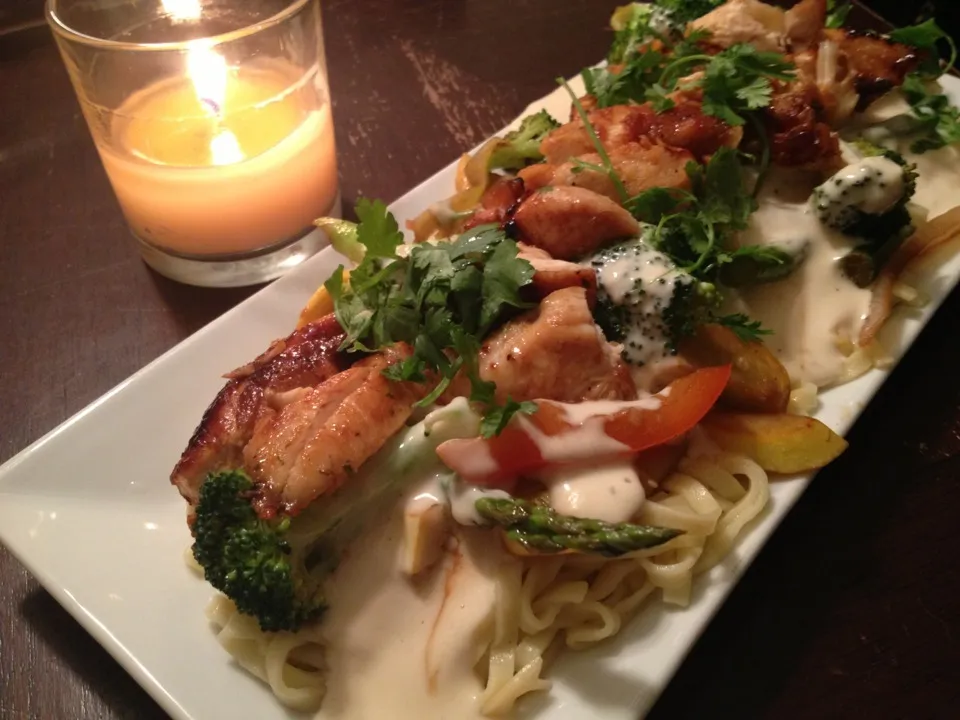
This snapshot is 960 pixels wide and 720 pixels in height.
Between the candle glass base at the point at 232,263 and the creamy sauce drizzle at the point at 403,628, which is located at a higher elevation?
the candle glass base at the point at 232,263

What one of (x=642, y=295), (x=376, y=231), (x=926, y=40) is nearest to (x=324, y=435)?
(x=376, y=231)

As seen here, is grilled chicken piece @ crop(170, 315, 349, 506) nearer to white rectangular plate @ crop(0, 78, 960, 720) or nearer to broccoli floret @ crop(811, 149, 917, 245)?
white rectangular plate @ crop(0, 78, 960, 720)

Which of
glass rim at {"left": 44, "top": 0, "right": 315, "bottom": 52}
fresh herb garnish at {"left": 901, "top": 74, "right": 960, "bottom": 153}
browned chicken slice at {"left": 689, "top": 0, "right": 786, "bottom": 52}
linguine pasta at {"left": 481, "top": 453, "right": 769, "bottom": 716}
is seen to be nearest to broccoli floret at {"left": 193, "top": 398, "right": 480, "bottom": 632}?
linguine pasta at {"left": 481, "top": 453, "right": 769, "bottom": 716}

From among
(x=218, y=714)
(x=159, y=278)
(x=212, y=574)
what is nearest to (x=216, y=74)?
(x=159, y=278)

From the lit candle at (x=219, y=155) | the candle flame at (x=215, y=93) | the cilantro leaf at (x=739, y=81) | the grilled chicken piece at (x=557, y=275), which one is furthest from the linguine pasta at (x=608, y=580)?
the candle flame at (x=215, y=93)

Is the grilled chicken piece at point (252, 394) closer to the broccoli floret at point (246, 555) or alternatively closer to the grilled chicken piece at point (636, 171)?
the broccoli floret at point (246, 555)

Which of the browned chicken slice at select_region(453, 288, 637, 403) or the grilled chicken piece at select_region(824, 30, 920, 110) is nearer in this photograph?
the browned chicken slice at select_region(453, 288, 637, 403)

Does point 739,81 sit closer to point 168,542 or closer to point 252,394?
point 252,394
